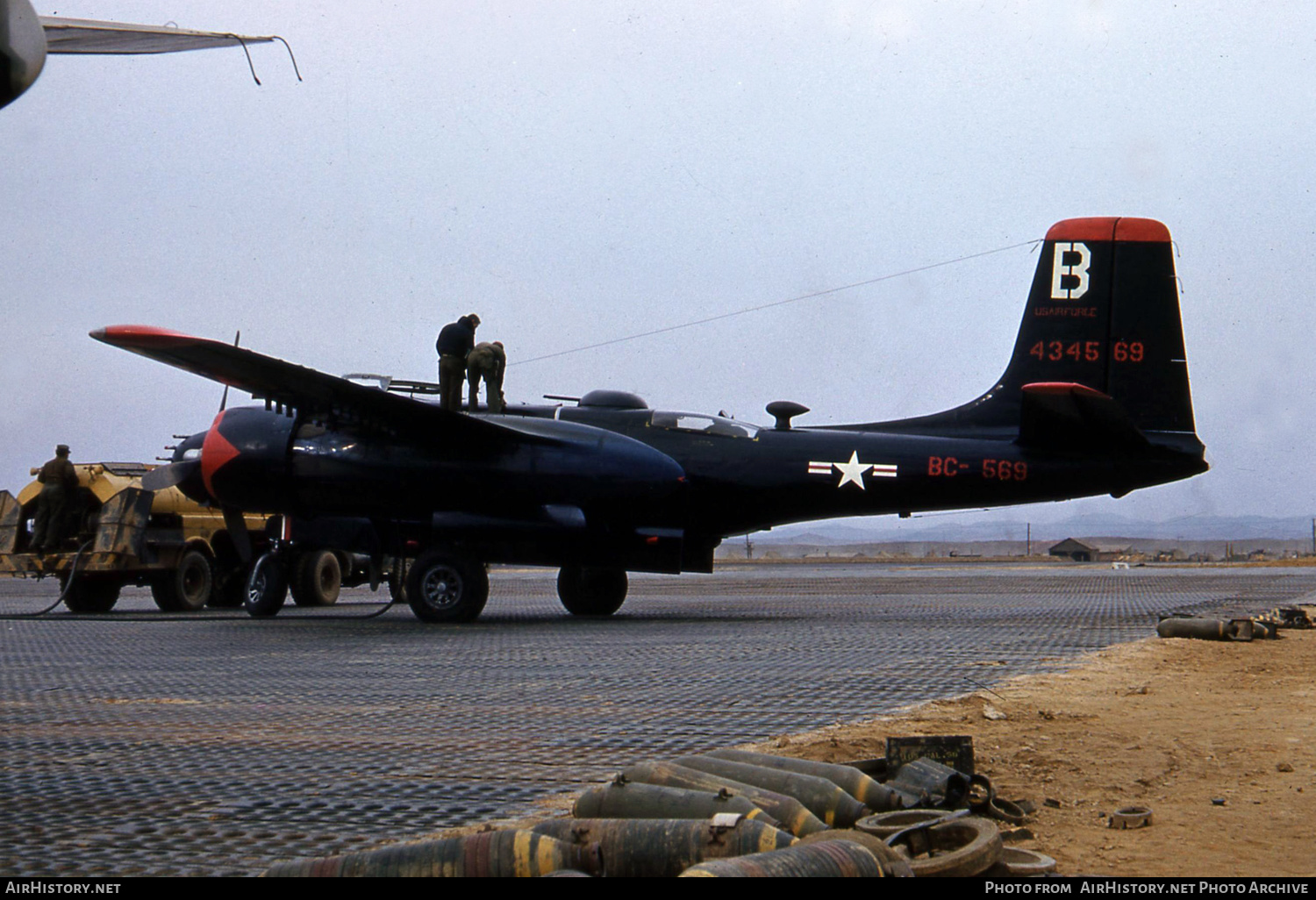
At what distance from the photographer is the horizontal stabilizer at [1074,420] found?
14.0 metres

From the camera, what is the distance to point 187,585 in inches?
763

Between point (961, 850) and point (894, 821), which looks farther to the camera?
point (894, 821)

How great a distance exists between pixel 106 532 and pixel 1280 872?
17.8 m

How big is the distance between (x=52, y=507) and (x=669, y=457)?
9.62 m

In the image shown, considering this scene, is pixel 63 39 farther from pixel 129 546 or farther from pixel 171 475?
pixel 129 546

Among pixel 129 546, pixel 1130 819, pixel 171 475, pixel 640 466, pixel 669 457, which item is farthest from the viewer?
pixel 129 546

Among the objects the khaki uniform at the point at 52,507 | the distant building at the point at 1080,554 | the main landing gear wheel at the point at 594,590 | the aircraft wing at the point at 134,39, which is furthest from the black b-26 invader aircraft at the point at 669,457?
the distant building at the point at 1080,554

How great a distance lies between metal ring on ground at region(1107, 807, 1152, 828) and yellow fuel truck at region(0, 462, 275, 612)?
16.7 m

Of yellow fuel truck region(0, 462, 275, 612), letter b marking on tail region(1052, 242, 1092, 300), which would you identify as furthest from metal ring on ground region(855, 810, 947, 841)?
yellow fuel truck region(0, 462, 275, 612)

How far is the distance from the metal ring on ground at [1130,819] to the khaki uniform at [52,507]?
1764 centimetres

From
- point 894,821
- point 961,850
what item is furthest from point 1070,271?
point 961,850

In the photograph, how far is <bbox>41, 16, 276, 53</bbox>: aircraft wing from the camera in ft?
8.93

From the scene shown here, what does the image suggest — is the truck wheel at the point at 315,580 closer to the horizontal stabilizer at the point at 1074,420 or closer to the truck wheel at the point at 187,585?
the truck wheel at the point at 187,585
